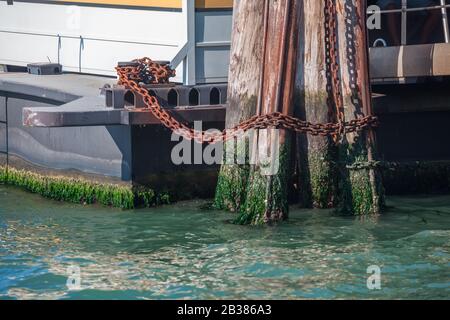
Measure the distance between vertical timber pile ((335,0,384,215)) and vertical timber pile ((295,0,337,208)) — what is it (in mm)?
177

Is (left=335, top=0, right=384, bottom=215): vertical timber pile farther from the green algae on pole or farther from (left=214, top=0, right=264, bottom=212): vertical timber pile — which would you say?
the green algae on pole

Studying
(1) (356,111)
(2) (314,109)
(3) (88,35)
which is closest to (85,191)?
(3) (88,35)

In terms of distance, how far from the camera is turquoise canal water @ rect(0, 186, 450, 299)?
10320mm

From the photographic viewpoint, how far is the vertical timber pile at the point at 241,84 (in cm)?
Answer: 1273

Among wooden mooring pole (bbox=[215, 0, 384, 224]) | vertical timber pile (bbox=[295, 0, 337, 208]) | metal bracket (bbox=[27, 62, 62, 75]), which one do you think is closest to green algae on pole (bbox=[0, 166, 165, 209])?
wooden mooring pole (bbox=[215, 0, 384, 224])

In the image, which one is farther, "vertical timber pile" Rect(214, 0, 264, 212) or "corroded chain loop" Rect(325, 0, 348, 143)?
"vertical timber pile" Rect(214, 0, 264, 212)

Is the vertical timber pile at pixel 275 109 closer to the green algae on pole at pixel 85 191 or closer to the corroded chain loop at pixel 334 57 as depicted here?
the corroded chain loop at pixel 334 57

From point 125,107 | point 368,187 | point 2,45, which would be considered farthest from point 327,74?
A: point 2,45

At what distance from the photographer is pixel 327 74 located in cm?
1264

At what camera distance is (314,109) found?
12719mm

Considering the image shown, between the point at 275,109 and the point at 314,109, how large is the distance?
61 centimetres

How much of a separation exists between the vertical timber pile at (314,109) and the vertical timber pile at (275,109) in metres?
0.30

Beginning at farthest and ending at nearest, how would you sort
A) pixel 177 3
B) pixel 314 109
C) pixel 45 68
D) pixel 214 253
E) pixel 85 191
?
pixel 45 68 < pixel 177 3 < pixel 85 191 < pixel 314 109 < pixel 214 253

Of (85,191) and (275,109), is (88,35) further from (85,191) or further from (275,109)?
(275,109)
